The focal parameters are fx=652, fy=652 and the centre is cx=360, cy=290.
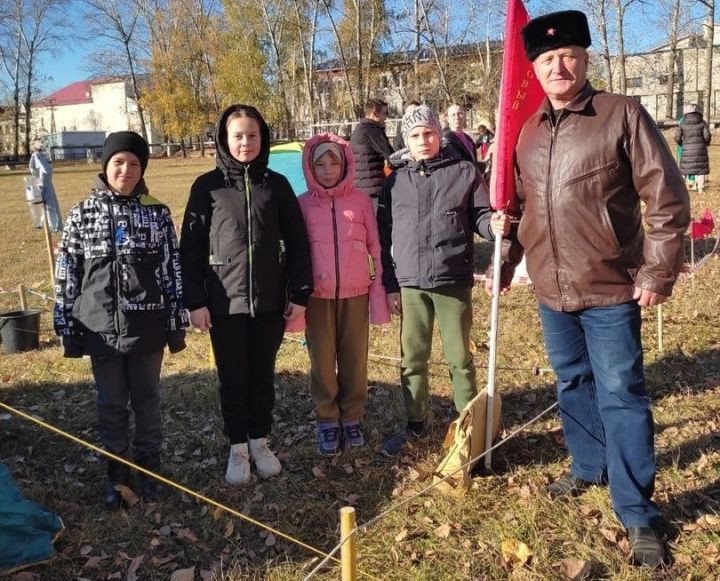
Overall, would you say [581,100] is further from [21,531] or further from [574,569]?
[21,531]

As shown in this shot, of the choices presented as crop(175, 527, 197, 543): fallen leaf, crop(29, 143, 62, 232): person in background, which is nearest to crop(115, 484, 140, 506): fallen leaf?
crop(175, 527, 197, 543): fallen leaf

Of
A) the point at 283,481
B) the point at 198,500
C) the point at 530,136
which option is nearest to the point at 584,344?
the point at 530,136

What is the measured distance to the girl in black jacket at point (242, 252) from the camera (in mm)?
3568

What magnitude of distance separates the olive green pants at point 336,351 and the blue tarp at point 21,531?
1659 mm

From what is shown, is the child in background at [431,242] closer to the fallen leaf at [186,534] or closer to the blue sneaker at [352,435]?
the blue sneaker at [352,435]

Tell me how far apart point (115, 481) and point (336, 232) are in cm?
191

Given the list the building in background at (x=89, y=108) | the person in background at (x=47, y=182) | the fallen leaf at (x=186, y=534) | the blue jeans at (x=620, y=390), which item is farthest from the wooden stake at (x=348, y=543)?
the building in background at (x=89, y=108)

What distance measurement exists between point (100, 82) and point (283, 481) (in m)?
91.6

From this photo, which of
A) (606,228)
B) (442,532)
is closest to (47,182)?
(442,532)

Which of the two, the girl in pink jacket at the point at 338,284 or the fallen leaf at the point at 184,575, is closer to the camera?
the fallen leaf at the point at 184,575

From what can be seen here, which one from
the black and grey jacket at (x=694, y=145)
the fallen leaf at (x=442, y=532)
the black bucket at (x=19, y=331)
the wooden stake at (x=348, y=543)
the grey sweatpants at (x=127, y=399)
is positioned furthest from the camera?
the black and grey jacket at (x=694, y=145)

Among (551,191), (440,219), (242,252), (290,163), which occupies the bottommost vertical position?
(242,252)

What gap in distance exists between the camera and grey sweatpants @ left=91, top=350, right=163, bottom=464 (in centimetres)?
352

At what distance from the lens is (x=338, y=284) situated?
12.8 feet
